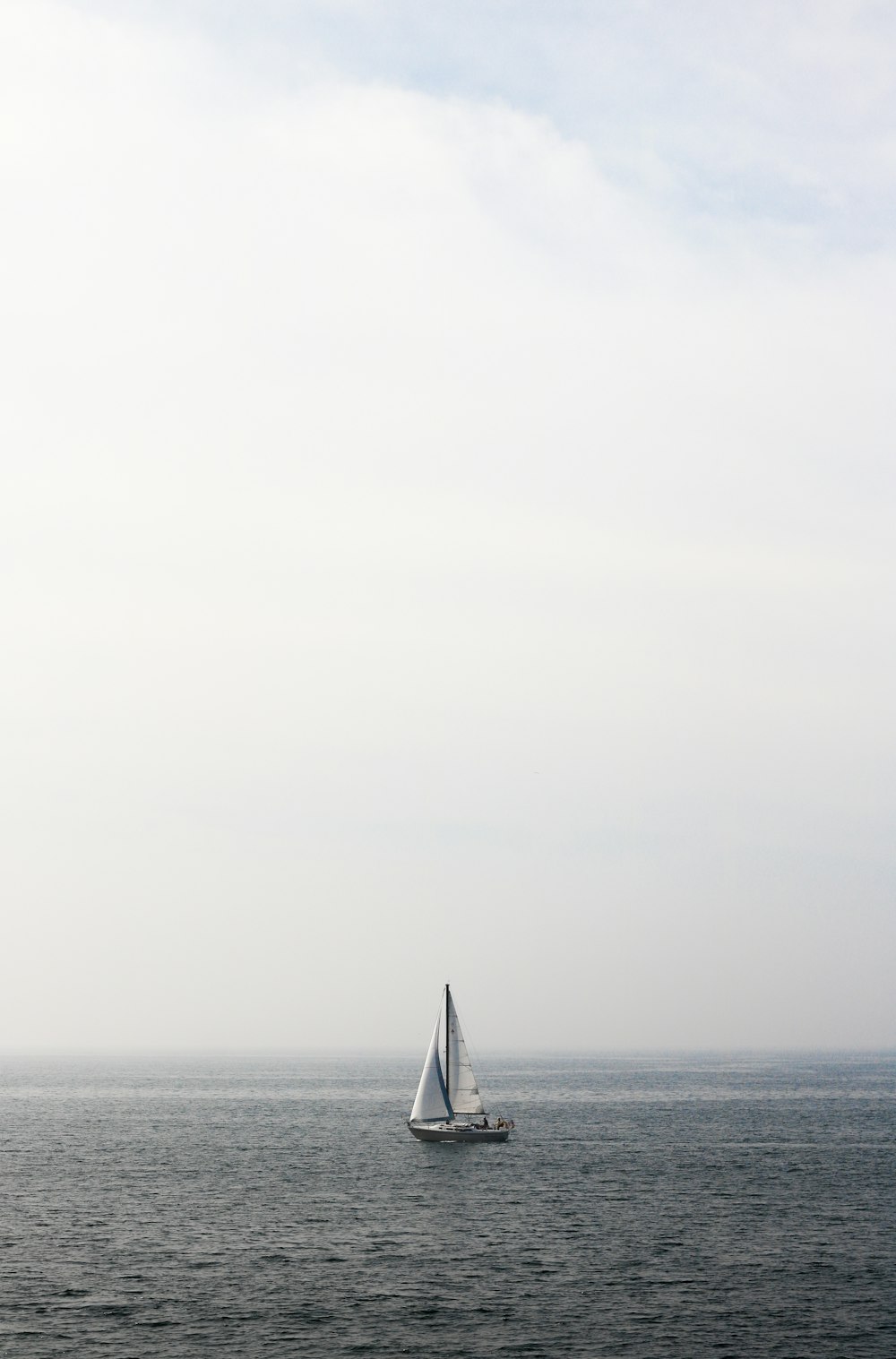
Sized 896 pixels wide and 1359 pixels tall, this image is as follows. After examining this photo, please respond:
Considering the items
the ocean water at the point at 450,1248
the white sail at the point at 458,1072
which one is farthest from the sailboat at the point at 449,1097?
the ocean water at the point at 450,1248

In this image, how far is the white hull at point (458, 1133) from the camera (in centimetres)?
12988

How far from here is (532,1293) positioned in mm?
67875

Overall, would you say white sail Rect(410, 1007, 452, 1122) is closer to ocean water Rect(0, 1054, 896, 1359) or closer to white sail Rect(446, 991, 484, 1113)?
white sail Rect(446, 991, 484, 1113)

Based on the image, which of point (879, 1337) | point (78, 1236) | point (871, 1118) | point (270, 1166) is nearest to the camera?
point (879, 1337)

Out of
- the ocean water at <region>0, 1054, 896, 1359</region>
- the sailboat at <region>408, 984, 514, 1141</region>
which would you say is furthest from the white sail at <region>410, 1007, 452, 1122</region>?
the ocean water at <region>0, 1054, 896, 1359</region>

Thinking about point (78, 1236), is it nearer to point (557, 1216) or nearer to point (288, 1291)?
point (288, 1291)

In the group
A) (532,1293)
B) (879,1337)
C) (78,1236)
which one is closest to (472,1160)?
(78,1236)

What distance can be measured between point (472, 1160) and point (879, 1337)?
228ft

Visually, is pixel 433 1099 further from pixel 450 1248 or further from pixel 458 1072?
pixel 450 1248

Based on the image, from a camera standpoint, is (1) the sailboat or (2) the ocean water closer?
(2) the ocean water

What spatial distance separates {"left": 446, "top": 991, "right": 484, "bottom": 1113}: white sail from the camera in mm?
134500

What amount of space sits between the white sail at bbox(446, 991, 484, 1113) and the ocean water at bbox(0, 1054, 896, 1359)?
4.72 meters

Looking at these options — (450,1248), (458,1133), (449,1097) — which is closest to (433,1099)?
(449,1097)

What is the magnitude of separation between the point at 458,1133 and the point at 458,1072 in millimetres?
7272
